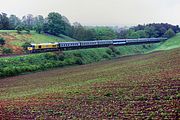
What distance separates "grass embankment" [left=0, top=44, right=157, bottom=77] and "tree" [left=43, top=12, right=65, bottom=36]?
80.5 ft

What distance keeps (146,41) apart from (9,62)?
Result: 71418 mm

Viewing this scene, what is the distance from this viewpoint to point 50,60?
65.7 meters

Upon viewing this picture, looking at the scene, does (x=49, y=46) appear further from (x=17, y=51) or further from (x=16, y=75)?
(x=16, y=75)

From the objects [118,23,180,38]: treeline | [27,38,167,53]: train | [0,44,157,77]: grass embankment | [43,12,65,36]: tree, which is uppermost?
[43,12,65,36]: tree

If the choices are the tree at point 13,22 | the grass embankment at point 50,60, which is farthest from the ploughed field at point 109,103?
the tree at point 13,22

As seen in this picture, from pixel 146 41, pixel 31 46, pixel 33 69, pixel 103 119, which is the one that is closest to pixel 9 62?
pixel 33 69

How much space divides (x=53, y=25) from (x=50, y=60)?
153ft

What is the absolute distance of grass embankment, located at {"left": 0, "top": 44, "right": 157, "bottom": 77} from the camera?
180ft

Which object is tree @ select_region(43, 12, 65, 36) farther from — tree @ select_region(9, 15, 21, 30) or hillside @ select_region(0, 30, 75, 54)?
tree @ select_region(9, 15, 21, 30)

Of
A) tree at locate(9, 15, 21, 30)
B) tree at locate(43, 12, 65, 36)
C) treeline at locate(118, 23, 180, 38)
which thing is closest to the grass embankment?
tree at locate(43, 12, 65, 36)

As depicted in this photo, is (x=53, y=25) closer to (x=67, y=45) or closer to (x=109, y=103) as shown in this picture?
(x=67, y=45)

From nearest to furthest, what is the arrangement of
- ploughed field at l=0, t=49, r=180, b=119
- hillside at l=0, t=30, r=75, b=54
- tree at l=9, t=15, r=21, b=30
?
ploughed field at l=0, t=49, r=180, b=119 < hillside at l=0, t=30, r=75, b=54 < tree at l=9, t=15, r=21, b=30

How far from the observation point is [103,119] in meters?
18.8

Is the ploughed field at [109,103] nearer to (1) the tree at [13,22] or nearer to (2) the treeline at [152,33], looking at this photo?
(1) the tree at [13,22]
